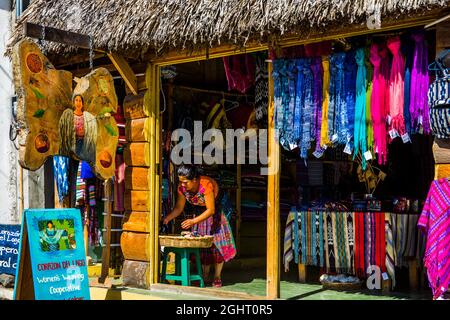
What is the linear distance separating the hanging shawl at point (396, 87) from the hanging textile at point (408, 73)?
0.03 metres

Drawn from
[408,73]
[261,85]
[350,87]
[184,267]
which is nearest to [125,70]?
[261,85]

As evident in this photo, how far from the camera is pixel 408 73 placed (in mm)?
6480

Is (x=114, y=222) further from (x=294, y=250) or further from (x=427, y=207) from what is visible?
(x=427, y=207)

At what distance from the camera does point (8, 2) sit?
11.2 metres

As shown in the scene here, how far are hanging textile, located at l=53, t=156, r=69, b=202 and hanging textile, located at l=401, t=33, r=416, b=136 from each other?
206 inches

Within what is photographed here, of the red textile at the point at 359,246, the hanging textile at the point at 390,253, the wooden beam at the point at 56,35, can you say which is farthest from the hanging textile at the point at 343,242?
the wooden beam at the point at 56,35

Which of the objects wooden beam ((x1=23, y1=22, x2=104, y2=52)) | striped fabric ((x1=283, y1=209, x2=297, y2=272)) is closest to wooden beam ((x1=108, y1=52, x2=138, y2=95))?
wooden beam ((x1=23, y1=22, x2=104, y2=52))

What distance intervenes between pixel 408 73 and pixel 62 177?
5.38 m

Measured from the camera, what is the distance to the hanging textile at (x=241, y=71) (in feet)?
28.7

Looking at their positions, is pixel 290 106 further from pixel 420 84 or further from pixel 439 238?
pixel 439 238

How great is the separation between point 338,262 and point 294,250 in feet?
2.18
